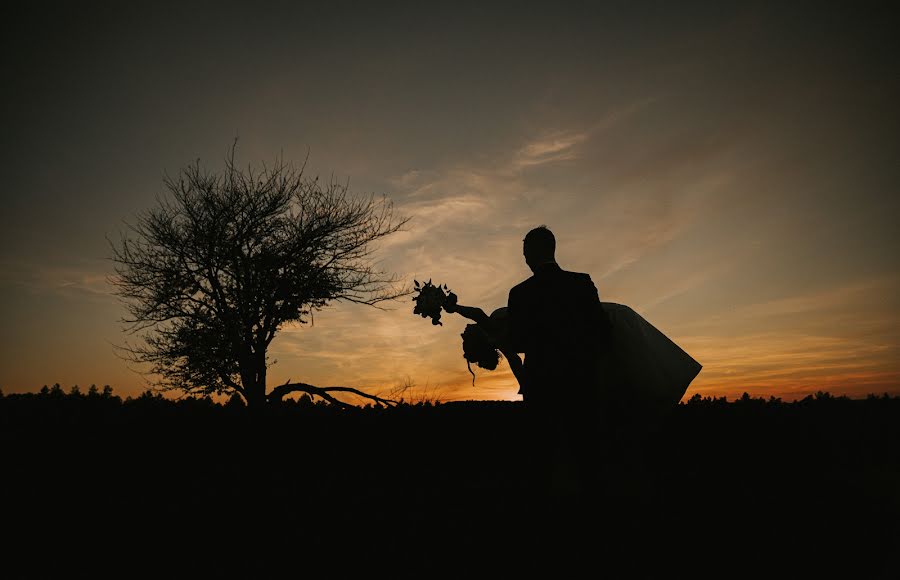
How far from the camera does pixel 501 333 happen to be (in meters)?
5.52

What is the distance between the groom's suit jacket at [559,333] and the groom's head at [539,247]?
0.12 m

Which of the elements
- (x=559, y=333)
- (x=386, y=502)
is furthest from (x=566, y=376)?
(x=386, y=502)

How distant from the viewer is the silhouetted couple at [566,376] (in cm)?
458

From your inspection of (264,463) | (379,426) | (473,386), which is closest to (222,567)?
(264,463)

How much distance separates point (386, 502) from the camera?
5531 mm

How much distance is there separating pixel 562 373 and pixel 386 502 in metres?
2.50

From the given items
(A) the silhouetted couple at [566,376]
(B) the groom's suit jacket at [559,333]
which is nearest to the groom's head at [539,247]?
(A) the silhouetted couple at [566,376]

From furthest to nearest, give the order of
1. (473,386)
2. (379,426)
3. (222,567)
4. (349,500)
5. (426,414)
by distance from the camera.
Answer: (426,414), (379,426), (473,386), (349,500), (222,567)

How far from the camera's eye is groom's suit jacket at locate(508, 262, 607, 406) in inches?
181

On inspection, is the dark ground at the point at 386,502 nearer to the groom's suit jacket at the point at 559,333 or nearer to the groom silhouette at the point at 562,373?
the groom silhouette at the point at 562,373

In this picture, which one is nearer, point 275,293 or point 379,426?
point 379,426

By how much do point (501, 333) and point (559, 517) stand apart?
6.22 ft

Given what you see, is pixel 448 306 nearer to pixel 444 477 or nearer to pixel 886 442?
pixel 444 477

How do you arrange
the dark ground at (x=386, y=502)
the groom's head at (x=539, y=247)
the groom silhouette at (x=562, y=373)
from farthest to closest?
1. the groom's head at (x=539, y=247)
2. the groom silhouette at (x=562, y=373)
3. the dark ground at (x=386, y=502)
